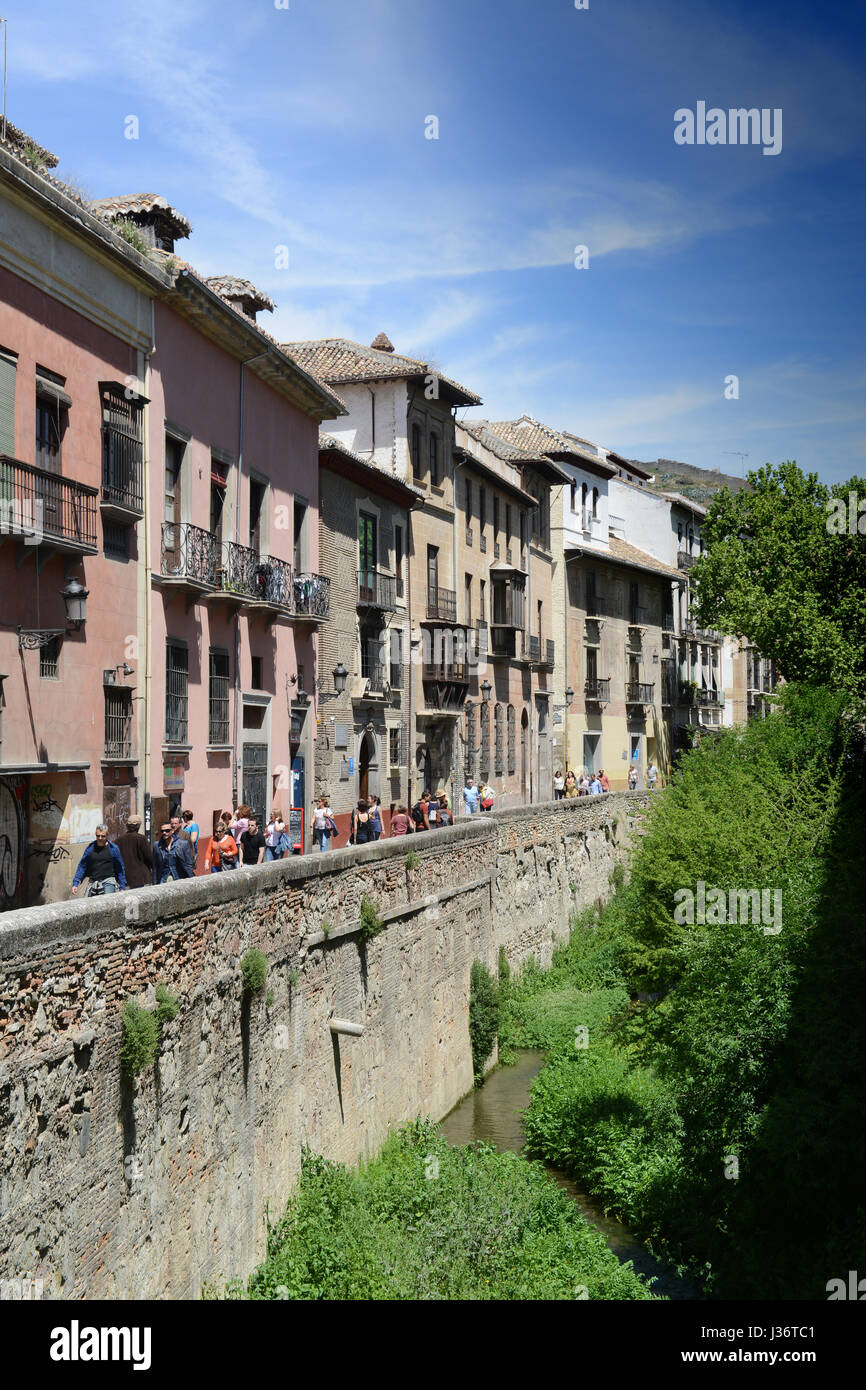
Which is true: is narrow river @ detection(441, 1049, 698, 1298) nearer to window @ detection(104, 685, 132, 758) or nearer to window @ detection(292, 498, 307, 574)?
window @ detection(104, 685, 132, 758)

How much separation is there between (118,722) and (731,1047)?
33.8 feet

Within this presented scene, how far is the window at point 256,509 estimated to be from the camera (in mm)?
27125

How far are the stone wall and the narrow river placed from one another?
718mm

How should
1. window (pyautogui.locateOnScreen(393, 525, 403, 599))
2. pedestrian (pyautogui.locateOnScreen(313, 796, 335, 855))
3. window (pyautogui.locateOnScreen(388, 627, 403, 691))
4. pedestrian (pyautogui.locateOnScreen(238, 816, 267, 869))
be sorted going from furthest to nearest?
window (pyautogui.locateOnScreen(393, 525, 403, 599)) < window (pyautogui.locateOnScreen(388, 627, 403, 691)) < pedestrian (pyautogui.locateOnScreen(313, 796, 335, 855)) < pedestrian (pyautogui.locateOnScreen(238, 816, 267, 869))

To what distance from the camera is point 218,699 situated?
987 inches

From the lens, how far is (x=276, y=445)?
28.1 metres

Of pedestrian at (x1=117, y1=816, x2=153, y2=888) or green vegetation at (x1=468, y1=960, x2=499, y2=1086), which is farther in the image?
green vegetation at (x1=468, y1=960, x2=499, y2=1086)

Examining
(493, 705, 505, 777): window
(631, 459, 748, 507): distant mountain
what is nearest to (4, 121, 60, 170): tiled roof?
(493, 705, 505, 777): window

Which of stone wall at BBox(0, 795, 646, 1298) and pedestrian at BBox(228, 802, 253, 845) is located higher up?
pedestrian at BBox(228, 802, 253, 845)

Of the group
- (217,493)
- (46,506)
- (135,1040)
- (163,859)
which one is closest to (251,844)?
(163,859)

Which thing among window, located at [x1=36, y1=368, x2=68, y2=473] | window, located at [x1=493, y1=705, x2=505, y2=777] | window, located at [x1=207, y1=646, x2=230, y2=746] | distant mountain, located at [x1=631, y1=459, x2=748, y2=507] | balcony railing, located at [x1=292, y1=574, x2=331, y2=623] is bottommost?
window, located at [x1=493, y1=705, x2=505, y2=777]

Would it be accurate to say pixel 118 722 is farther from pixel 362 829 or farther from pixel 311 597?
pixel 311 597

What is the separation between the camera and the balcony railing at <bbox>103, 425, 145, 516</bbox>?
20.4 meters
